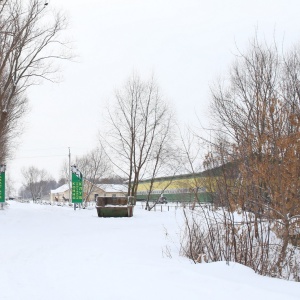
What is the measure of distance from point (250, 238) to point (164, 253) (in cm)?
192

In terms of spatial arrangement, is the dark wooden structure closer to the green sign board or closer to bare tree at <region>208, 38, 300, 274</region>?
the green sign board


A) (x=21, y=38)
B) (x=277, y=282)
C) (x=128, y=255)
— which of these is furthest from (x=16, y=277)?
(x=21, y=38)

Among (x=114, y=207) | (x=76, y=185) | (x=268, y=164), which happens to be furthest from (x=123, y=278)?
(x=76, y=185)

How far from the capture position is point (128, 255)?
7.79m

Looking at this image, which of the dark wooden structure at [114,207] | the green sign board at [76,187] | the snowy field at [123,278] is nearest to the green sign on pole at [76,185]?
the green sign board at [76,187]

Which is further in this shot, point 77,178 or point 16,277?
point 77,178

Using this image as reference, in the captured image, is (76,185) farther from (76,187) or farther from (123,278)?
(123,278)

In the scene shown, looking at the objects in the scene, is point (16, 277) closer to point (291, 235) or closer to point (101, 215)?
point (291, 235)

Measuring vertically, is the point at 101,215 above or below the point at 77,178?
below

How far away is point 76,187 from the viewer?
31516 millimetres

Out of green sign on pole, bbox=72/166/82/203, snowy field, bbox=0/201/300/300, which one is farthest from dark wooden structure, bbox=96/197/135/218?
snowy field, bbox=0/201/300/300

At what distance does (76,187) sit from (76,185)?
23 cm

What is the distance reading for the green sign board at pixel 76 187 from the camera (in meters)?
30.9

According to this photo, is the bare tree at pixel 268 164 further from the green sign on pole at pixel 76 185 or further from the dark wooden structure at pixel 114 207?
the green sign on pole at pixel 76 185
